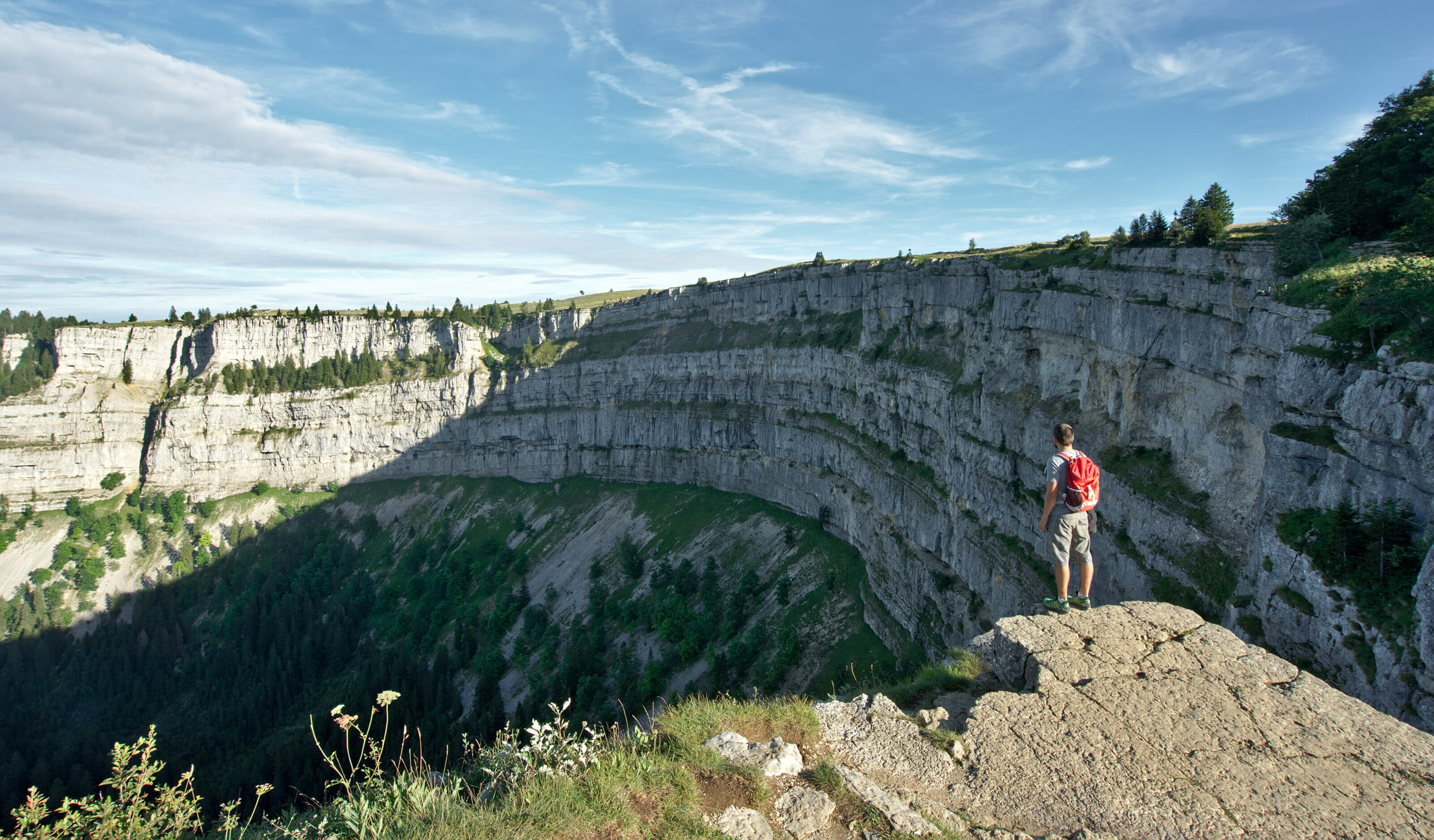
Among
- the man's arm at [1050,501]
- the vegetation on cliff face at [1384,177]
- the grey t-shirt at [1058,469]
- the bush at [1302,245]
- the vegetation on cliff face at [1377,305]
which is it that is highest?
the vegetation on cliff face at [1384,177]

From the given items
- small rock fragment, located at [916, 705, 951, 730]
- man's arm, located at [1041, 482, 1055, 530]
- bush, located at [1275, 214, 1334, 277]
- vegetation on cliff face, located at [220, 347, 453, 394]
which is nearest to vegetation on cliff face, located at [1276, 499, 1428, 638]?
man's arm, located at [1041, 482, 1055, 530]

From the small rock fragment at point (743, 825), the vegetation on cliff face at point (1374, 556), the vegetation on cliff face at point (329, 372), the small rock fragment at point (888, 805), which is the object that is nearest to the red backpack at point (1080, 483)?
the vegetation on cliff face at point (1374, 556)

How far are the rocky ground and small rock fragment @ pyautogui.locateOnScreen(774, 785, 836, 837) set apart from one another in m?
0.02

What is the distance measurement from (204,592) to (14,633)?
21773 mm

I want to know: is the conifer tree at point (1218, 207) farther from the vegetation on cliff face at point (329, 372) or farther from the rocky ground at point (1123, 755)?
the vegetation on cliff face at point (329, 372)

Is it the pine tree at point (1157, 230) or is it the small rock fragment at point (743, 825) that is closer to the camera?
the small rock fragment at point (743, 825)

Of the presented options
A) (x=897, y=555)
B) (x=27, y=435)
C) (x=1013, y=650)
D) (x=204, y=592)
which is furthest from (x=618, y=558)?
(x=27, y=435)

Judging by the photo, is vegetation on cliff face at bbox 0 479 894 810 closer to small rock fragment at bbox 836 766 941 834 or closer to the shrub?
small rock fragment at bbox 836 766 941 834

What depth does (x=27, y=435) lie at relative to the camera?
11162 cm

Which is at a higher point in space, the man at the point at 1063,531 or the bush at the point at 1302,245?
the bush at the point at 1302,245

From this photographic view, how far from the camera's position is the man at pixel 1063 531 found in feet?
40.2

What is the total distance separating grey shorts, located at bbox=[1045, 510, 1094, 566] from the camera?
40.8 feet

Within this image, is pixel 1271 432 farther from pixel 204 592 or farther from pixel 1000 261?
pixel 204 592

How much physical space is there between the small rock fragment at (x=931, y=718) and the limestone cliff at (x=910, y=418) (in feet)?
25.7
